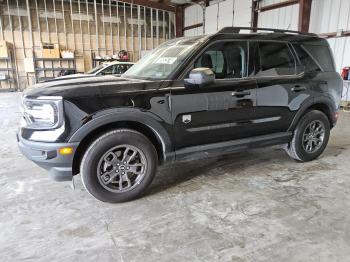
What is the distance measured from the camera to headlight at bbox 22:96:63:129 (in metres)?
2.33

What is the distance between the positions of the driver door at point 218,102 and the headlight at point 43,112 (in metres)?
1.03

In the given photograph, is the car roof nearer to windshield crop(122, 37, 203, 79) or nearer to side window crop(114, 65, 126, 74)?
windshield crop(122, 37, 203, 79)

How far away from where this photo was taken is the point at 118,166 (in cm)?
268

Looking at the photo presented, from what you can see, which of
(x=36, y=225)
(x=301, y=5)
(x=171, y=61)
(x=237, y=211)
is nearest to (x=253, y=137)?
(x=237, y=211)

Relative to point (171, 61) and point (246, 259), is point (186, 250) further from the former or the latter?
point (171, 61)

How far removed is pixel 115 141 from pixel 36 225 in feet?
3.07

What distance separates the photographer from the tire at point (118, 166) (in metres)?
2.53

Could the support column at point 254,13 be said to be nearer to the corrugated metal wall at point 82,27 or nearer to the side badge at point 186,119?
the corrugated metal wall at point 82,27

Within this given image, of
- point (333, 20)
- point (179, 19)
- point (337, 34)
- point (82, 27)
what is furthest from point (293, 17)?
point (82, 27)

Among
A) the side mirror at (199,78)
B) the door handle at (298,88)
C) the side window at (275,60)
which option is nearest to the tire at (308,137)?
the door handle at (298,88)

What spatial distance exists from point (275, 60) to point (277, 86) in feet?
1.05

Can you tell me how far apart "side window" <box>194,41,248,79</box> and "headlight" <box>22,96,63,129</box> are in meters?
1.43

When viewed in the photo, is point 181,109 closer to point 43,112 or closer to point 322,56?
point 43,112

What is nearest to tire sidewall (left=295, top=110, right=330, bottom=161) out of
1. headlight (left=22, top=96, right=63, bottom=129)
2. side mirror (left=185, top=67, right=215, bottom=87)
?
side mirror (left=185, top=67, right=215, bottom=87)
